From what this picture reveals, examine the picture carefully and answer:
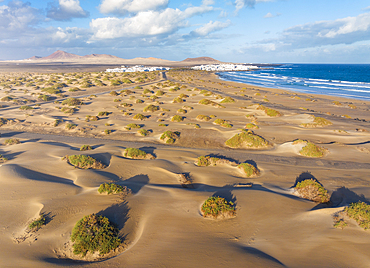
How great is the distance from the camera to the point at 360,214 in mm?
6039

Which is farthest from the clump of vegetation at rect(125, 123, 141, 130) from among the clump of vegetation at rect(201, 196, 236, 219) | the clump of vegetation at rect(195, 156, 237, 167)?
the clump of vegetation at rect(201, 196, 236, 219)

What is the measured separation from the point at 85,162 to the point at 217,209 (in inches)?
291

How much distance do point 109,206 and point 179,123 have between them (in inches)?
580

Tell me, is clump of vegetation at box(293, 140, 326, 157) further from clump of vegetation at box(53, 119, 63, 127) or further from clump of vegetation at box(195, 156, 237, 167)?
clump of vegetation at box(53, 119, 63, 127)

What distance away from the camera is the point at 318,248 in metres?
5.32

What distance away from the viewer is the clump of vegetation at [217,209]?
255 inches

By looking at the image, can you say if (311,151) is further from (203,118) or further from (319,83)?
(319,83)

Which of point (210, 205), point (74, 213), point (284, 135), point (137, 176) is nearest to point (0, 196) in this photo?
point (74, 213)

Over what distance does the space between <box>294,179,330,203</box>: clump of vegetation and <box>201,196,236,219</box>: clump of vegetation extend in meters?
3.39

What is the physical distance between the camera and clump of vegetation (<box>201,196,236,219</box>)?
648 centimetres

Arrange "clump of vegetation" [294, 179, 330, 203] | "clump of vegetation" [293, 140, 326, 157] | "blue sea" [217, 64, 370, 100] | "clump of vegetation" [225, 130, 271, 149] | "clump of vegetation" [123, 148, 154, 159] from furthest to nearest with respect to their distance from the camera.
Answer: "blue sea" [217, 64, 370, 100], "clump of vegetation" [225, 130, 271, 149], "clump of vegetation" [293, 140, 326, 157], "clump of vegetation" [123, 148, 154, 159], "clump of vegetation" [294, 179, 330, 203]

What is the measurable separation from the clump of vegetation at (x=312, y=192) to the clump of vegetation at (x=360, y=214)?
4.61 ft

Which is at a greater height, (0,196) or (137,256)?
(0,196)

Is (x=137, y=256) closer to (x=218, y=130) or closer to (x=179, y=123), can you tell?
(x=218, y=130)
